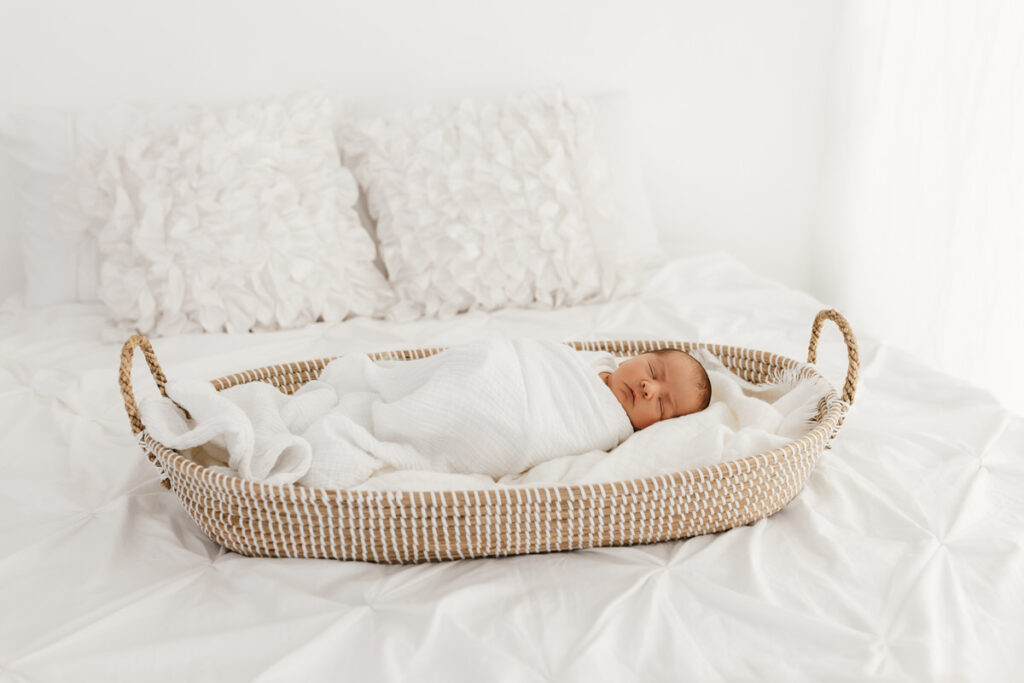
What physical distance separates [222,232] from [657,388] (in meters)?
0.97

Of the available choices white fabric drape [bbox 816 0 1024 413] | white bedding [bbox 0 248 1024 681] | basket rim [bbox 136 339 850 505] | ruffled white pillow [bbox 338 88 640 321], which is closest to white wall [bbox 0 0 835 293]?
white fabric drape [bbox 816 0 1024 413]

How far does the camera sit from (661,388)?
1.27 meters

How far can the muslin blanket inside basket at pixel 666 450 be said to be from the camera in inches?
40.8

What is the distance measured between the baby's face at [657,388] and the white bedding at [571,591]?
0.69ft

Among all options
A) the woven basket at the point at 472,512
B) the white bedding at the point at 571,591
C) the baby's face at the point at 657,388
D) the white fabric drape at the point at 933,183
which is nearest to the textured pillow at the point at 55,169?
the white bedding at the point at 571,591

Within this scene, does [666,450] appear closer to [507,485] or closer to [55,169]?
[507,485]

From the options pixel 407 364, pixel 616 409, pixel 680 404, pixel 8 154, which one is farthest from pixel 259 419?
pixel 8 154

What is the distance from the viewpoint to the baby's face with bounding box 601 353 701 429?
1.25m

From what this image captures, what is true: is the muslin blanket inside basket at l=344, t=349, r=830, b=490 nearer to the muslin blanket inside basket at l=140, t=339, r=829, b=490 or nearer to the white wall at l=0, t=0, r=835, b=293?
the muslin blanket inside basket at l=140, t=339, r=829, b=490

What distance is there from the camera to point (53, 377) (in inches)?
60.2

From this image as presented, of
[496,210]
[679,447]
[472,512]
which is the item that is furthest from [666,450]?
[496,210]

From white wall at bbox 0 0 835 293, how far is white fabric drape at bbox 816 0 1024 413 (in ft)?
0.49

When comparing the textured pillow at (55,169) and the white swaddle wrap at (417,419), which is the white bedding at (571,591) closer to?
the white swaddle wrap at (417,419)

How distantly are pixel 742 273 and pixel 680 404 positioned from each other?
0.93m
